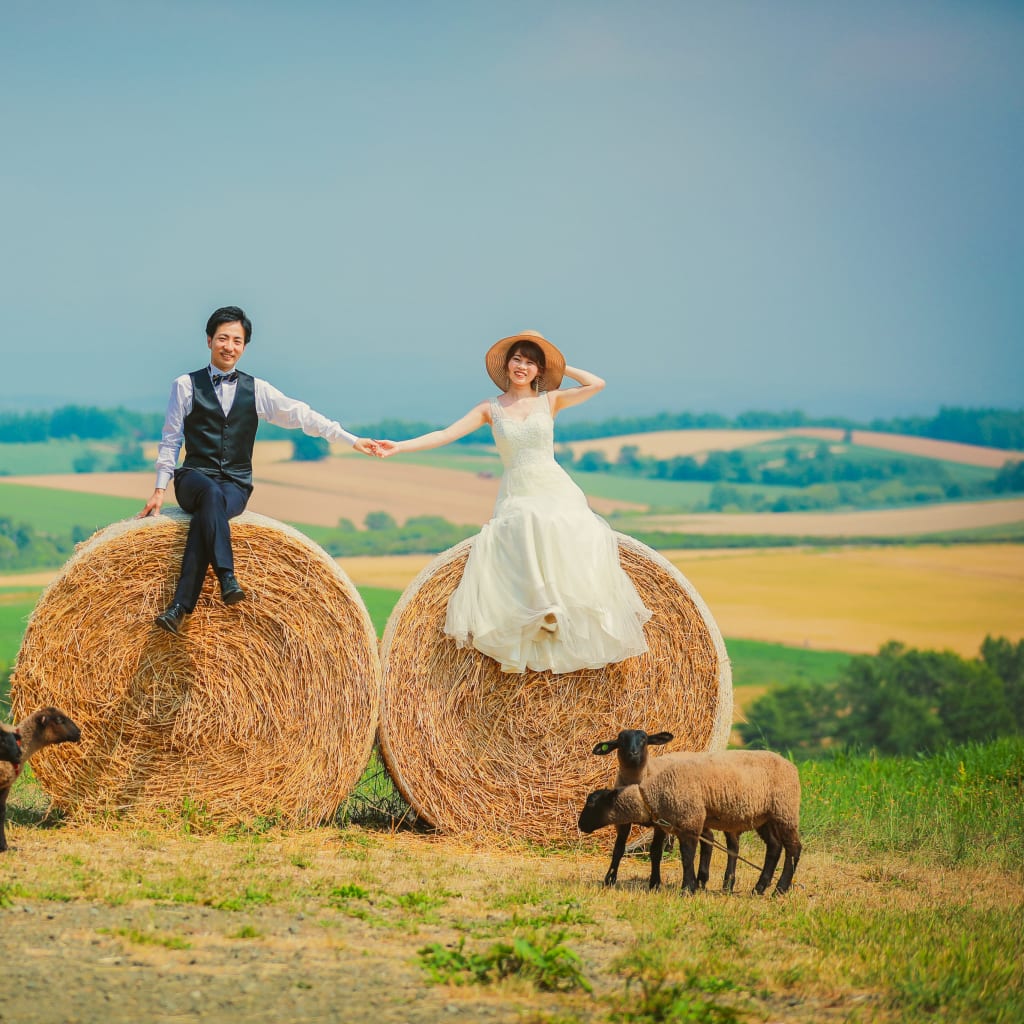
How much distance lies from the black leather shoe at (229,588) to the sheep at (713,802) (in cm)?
208

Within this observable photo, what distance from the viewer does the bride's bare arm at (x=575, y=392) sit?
774 cm

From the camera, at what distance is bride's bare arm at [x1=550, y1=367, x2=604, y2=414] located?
774 centimetres

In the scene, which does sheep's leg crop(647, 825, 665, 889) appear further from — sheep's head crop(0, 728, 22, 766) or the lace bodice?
sheep's head crop(0, 728, 22, 766)

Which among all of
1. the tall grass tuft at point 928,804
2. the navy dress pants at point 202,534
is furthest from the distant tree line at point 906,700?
the navy dress pants at point 202,534

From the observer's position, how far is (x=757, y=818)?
6160mm

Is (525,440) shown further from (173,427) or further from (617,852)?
(617,852)

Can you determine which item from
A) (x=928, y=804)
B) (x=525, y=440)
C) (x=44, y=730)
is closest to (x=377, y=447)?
(x=525, y=440)

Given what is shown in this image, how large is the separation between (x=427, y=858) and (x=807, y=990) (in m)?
2.46

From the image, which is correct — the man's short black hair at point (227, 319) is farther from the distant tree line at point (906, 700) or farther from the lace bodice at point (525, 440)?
the distant tree line at point (906, 700)

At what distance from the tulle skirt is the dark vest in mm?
1357

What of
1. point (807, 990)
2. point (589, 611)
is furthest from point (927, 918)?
point (589, 611)

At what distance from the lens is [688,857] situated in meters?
6.09

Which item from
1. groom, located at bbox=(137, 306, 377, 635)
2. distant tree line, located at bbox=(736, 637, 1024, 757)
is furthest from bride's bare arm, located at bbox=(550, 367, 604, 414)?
distant tree line, located at bbox=(736, 637, 1024, 757)

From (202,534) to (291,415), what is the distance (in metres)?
0.87
